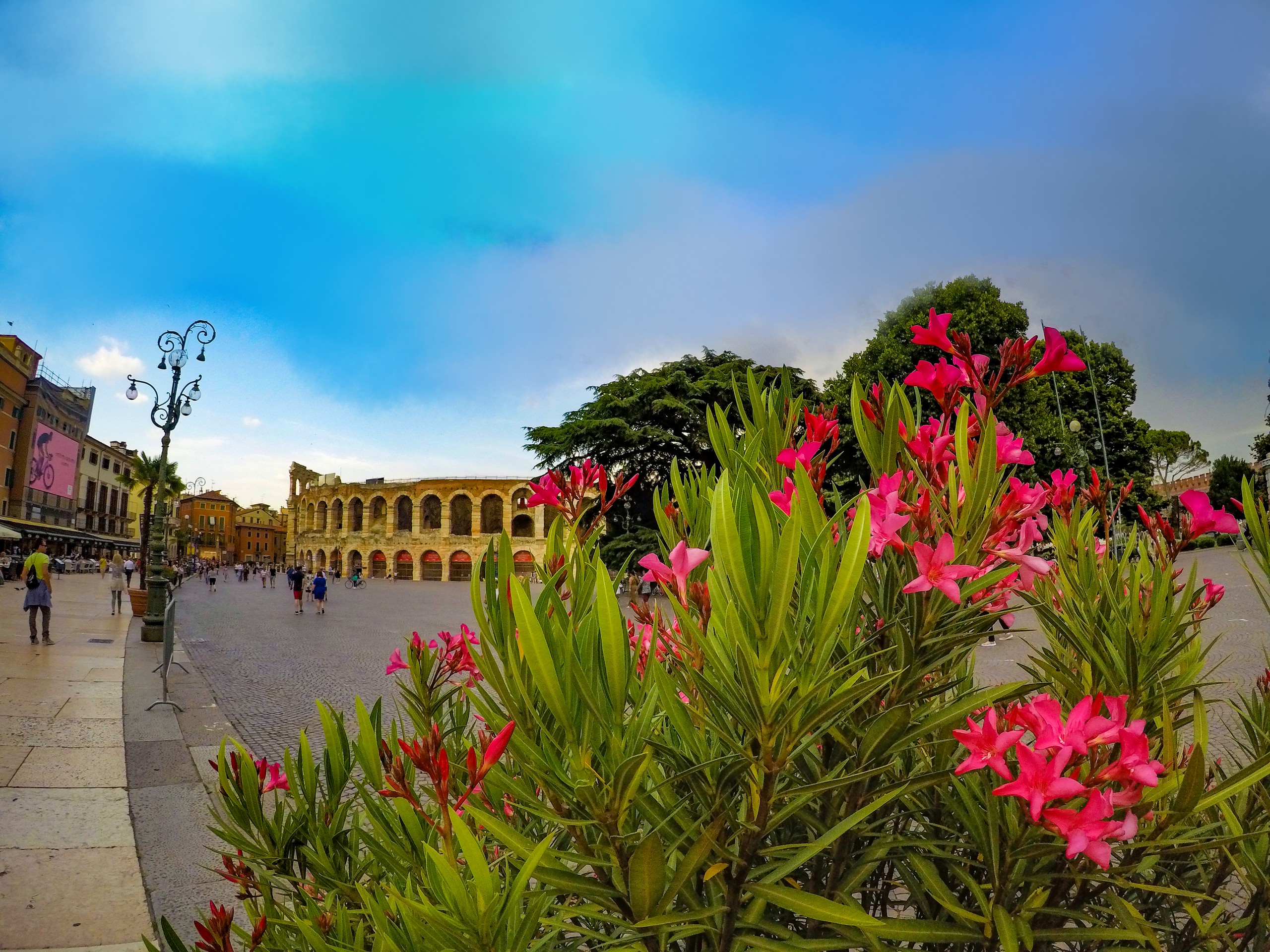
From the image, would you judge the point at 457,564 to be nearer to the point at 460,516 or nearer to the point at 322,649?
the point at 460,516

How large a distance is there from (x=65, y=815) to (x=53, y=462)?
5619 centimetres

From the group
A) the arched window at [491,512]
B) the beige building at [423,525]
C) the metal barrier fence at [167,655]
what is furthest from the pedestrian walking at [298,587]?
the arched window at [491,512]

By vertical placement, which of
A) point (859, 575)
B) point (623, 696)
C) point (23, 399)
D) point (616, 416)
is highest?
point (23, 399)

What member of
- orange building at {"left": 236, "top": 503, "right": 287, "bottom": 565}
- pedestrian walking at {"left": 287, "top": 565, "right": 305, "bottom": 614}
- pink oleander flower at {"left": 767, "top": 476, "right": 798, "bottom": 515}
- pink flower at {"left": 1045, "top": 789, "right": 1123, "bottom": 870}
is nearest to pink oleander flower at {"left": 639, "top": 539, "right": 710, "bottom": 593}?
pink oleander flower at {"left": 767, "top": 476, "right": 798, "bottom": 515}

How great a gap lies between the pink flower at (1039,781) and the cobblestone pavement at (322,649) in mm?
304

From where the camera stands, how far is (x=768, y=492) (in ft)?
3.30

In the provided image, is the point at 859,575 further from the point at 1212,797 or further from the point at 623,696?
the point at 1212,797

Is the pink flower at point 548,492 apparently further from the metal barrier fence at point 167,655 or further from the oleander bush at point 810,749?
the metal barrier fence at point 167,655

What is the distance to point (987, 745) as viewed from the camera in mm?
821

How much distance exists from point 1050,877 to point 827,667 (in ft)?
1.46

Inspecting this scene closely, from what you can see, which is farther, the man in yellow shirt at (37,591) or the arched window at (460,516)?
the arched window at (460,516)

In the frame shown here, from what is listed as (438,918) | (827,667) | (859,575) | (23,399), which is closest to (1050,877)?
(827,667)

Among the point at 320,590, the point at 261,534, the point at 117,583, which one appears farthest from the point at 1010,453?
the point at 261,534

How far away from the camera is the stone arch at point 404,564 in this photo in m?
52.1
